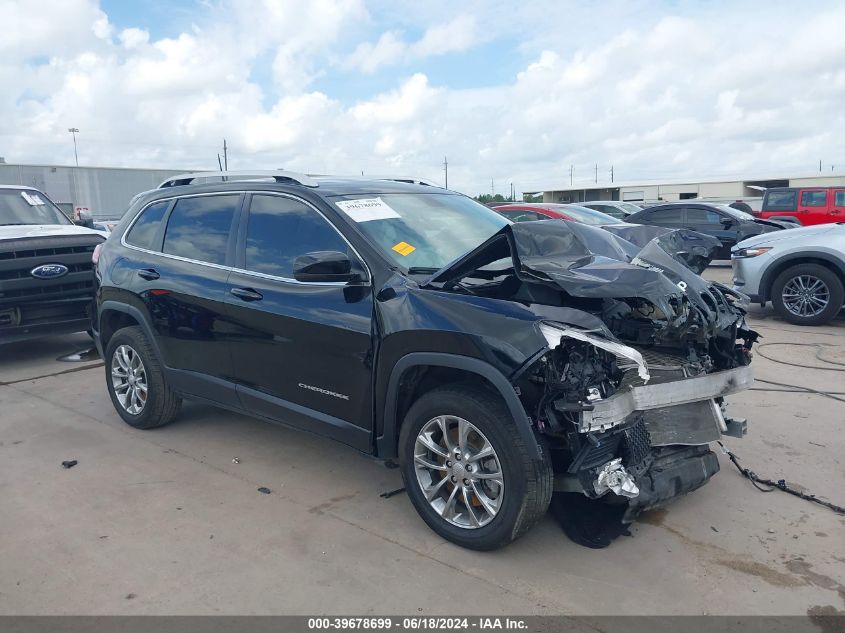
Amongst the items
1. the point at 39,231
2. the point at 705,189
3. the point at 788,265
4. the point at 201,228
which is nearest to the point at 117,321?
the point at 201,228

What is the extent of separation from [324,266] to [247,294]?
90cm

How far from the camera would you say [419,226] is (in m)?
4.41

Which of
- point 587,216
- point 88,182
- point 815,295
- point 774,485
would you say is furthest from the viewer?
point 88,182

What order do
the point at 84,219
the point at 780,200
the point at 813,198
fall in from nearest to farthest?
1. the point at 84,219
2. the point at 813,198
3. the point at 780,200

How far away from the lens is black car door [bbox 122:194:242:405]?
4723 mm

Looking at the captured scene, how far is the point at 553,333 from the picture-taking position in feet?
10.4

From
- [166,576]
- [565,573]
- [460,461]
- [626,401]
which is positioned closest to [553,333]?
[626,401]

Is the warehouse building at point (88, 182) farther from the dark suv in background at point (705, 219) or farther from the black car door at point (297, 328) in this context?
the black car door at point (297, 328)

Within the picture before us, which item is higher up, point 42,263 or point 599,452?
point 42,263

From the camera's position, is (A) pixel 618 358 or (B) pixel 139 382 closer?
(A) pixel 618 358

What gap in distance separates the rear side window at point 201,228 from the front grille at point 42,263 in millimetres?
3178

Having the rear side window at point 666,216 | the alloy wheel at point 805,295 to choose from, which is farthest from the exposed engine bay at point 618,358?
the rear side window at point 666,216

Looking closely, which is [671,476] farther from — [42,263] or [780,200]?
[780,200]

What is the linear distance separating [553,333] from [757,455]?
7.99 ft
